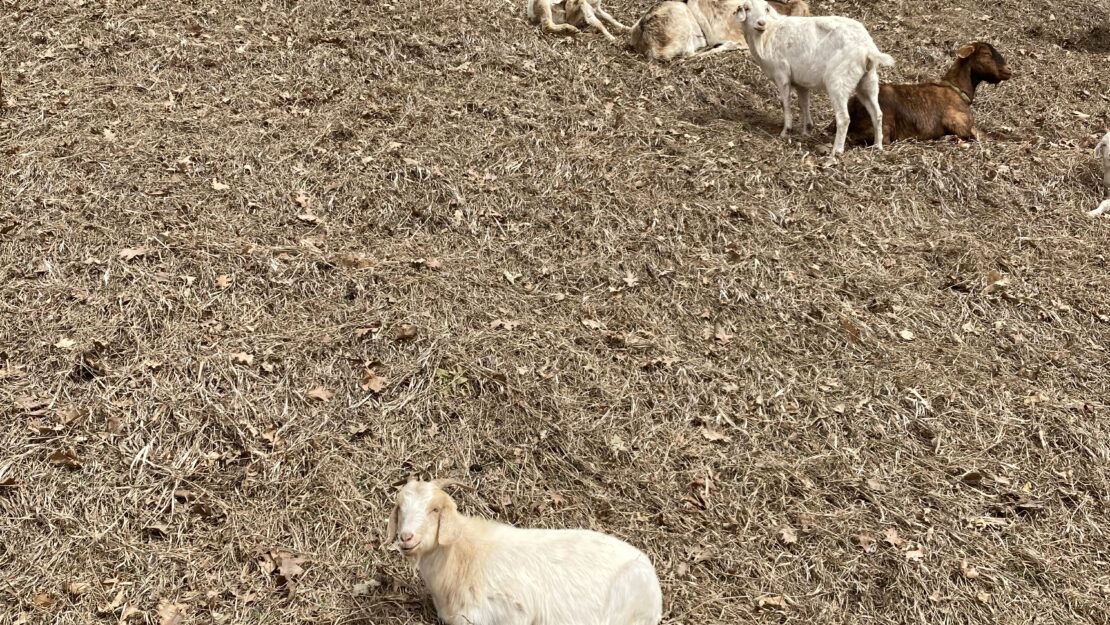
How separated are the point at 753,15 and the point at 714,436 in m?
5.08

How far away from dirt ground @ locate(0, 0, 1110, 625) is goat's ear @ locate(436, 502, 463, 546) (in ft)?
2.39

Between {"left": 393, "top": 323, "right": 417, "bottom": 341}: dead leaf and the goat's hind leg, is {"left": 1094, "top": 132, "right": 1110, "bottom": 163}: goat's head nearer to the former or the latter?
the goat's hind leg

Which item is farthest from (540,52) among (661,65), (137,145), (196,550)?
(196,550)

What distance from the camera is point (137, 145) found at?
7715 millimetres

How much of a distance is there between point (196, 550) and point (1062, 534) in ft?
15.9

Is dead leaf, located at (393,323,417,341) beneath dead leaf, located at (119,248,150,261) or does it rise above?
above

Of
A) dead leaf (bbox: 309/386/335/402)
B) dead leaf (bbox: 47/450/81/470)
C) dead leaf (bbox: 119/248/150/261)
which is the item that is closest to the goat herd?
dead leaf (bbox: 309/386/335/402)

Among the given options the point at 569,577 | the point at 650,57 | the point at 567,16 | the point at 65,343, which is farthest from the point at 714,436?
the point at 567,16

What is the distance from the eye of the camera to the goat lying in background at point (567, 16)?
419 inches

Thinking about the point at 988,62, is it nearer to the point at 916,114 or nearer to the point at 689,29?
the point at 916,114

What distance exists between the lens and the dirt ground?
4.81m

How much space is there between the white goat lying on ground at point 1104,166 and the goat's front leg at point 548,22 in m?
5.72

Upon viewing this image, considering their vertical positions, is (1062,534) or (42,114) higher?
(1062,534)

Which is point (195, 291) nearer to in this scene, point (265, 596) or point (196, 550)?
point (196, 550)
